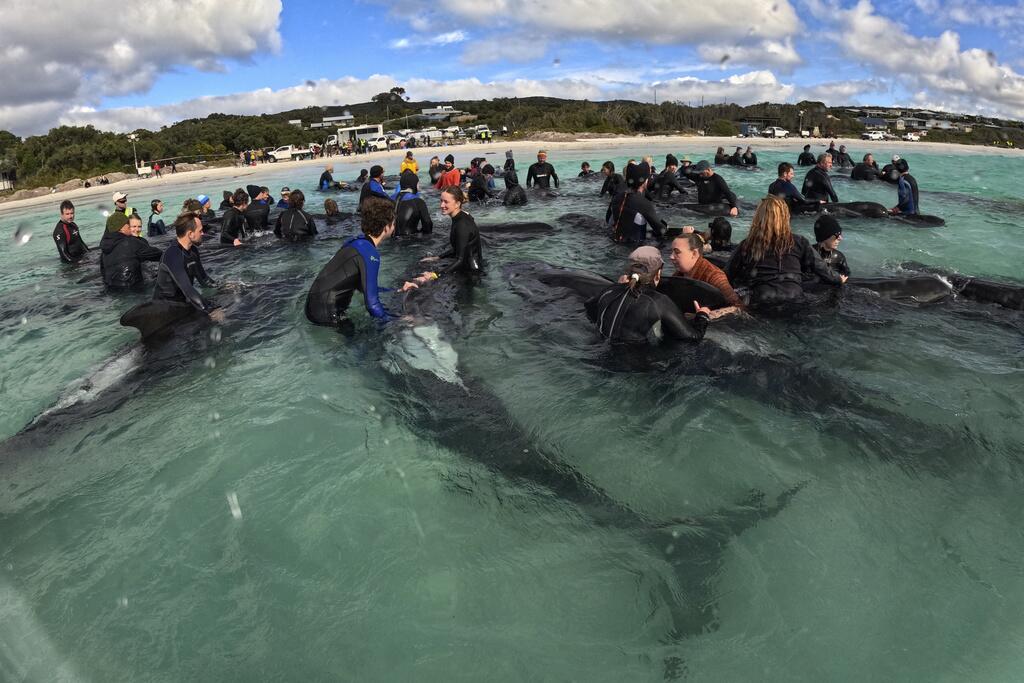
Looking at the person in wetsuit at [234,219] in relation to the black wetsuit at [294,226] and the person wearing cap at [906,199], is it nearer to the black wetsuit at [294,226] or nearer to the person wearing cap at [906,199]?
the black wetsuit at [294,226]

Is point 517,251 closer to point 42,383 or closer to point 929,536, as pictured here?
point 42,383

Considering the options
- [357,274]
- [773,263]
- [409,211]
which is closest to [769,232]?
[773,263]

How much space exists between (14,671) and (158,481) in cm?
174

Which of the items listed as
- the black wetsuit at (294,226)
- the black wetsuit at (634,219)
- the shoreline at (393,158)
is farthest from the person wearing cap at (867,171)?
the black wetsuit at (294,226)

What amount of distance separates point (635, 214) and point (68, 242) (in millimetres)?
13004

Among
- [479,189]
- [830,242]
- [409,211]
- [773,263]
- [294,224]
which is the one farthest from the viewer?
[479,189]

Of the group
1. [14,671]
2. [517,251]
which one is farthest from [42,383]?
[517,251]

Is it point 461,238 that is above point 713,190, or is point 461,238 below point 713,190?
below

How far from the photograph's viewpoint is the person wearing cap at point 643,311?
5660mm

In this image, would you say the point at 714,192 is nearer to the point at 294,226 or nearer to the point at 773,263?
the point at 773,263

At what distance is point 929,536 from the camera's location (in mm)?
3662

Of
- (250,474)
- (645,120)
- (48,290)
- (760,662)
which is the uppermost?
(645,120)

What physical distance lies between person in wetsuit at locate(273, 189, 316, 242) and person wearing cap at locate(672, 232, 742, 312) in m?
9.44

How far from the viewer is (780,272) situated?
6.67m
